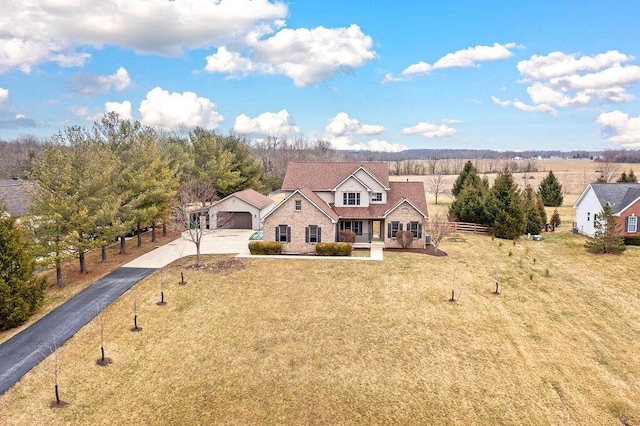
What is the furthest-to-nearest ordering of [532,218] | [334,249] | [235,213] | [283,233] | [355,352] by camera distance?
1. [235,213]
2. [532,218]
3. [283,233]
4. [334,249]
5. [355,352]

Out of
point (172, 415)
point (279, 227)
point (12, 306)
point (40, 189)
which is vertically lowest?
Result: point (172, 415)

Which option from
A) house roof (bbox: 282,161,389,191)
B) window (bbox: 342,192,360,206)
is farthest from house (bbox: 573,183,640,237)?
window (bbox: 342,192,360,206)

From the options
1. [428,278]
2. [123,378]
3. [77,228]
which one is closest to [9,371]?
[123,378]

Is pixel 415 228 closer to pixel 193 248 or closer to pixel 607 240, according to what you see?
pixel 607 240

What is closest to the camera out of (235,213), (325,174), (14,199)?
(325,174)

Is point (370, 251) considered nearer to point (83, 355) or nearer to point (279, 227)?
point (279, 227)

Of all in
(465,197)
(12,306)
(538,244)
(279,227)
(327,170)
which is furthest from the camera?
(465,197)

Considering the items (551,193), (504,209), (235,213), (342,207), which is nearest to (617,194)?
(504,209)
